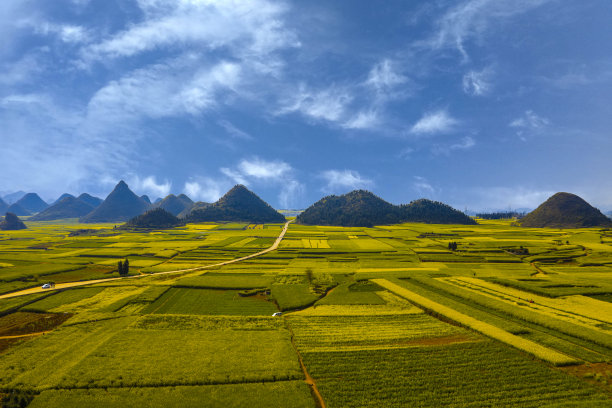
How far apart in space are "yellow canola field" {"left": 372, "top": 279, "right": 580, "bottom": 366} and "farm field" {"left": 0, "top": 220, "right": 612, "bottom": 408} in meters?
0.25

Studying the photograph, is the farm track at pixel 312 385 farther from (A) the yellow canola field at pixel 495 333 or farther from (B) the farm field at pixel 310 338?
(A) the yellow canola field at pixel 495 333

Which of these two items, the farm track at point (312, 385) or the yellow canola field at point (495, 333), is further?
the yellow canola field at point (495, 333)

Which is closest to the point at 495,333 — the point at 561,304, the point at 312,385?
the point at 561,304

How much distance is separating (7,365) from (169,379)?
21.6 metres

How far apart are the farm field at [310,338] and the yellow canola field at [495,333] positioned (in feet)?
0.83

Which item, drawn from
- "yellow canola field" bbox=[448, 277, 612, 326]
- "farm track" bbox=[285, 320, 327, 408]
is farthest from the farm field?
"yellow canola field" bbox=[448, 277, 612, 326]

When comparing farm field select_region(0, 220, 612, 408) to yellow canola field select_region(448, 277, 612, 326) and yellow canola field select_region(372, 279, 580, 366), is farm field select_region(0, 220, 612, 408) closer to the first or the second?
yellow canola field select_region(372, 279, 580, 366)

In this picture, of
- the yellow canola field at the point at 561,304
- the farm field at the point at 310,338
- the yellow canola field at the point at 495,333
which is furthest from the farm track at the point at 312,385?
the yellow canola field at the point at 561,304

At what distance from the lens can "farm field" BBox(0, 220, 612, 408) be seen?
90.5 ft

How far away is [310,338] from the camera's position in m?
39.0

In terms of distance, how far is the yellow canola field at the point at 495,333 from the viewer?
33.1m

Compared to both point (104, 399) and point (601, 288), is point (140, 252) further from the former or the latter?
point (601, 288)

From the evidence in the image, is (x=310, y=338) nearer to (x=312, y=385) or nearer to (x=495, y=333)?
(x=312, y=385)

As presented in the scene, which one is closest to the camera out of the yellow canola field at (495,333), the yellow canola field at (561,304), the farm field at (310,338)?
the farm field at (310,338)
